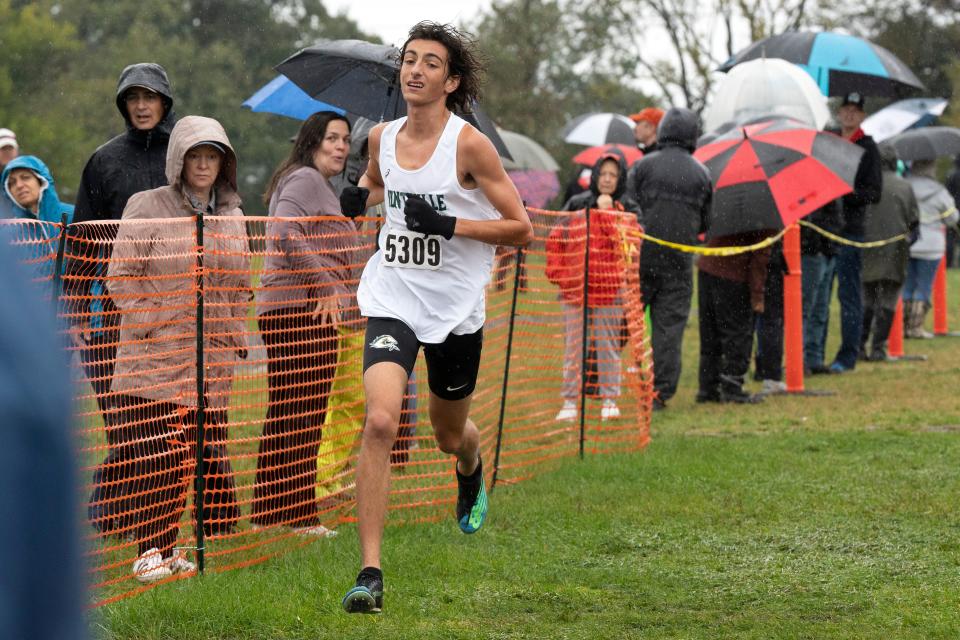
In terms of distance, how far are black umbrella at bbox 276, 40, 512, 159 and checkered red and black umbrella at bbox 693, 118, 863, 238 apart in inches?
155

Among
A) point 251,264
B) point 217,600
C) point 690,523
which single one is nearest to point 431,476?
point 690,523

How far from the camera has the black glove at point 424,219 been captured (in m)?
5.27

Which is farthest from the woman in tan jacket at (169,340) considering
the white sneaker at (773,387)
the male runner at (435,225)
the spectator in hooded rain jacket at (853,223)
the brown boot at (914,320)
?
the brown boot at (914,320)

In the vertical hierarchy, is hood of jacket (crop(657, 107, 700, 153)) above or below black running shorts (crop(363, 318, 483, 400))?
above

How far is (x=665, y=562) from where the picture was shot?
20.5ft

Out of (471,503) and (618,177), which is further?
(618,177)

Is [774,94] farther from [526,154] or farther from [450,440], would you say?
[450,440]

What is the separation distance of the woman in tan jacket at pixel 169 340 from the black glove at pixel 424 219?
1.07 meters

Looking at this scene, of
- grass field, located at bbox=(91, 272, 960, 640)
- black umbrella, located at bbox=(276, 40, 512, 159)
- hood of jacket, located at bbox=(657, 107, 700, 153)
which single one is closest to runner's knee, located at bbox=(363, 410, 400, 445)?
grass field, located at bbox=(91, 272, 960, 640)

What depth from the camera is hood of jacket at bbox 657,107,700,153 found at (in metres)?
11.2

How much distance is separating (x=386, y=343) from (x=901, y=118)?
53.2 feet

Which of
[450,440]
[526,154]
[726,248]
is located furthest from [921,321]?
[450,440]

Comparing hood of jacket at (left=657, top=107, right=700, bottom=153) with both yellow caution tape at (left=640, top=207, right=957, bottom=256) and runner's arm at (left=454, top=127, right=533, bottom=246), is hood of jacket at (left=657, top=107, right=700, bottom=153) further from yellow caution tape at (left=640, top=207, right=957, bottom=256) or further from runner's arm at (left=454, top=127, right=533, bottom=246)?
runner's arm at (left=454, top=127, right=533, bottom=246)

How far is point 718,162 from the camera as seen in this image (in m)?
11.9
